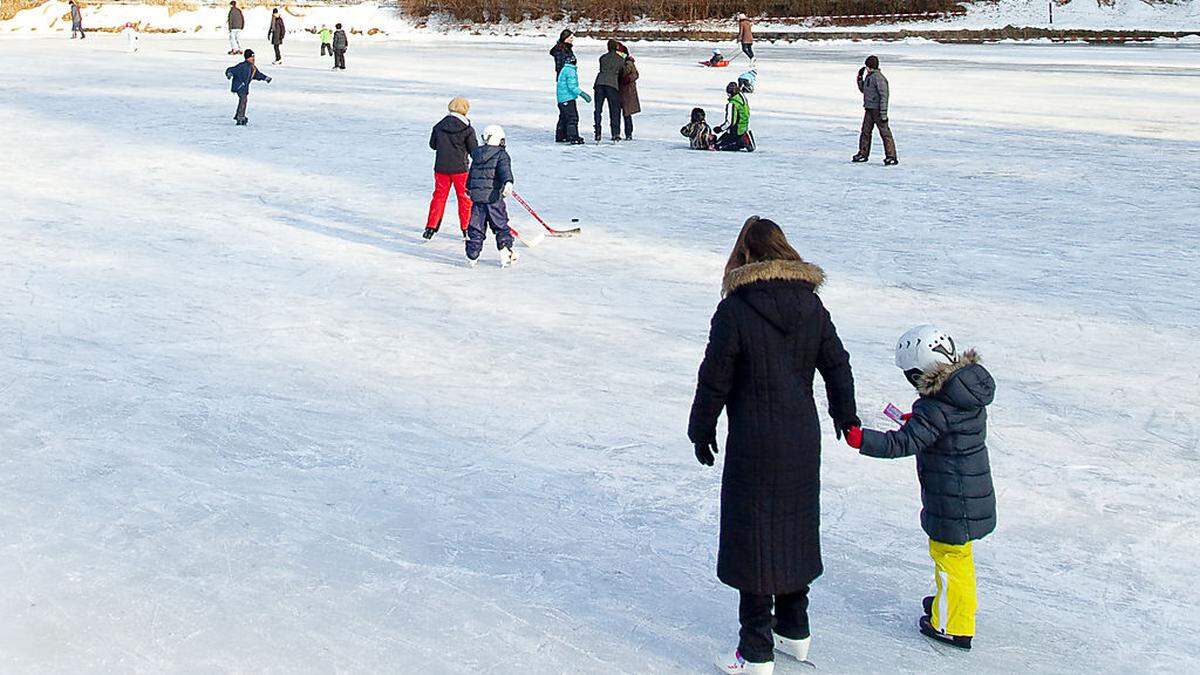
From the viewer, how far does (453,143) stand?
8.40 metres

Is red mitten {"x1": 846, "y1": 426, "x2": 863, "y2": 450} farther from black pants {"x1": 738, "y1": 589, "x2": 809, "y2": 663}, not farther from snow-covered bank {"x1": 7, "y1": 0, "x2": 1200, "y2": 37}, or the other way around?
snow-covered bank {"x1": 7, "y1": 0, "x2": 1200, "y2": 37}

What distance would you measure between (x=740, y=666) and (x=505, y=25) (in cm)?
4619

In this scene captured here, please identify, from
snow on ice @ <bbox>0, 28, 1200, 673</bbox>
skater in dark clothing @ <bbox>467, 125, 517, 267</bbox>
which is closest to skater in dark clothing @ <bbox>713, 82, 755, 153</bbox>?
snow on ice @ <bbox>0, 28, 1200, 673</bbox>

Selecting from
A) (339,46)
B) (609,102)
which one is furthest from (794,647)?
(339,46)

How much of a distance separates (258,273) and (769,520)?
5718mm

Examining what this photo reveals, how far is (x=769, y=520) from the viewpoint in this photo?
2963 millimetres

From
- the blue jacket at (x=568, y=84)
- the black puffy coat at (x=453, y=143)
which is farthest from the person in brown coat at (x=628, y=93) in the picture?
the black puffy coat at (x=453, y=143)

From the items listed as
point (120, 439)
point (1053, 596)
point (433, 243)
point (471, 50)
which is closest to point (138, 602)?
point (120, 439)

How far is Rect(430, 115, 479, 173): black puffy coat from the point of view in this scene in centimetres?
834

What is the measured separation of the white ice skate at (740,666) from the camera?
3.11 m

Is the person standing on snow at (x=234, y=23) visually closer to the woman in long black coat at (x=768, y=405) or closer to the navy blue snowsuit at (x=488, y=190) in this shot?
the navy blue snowsuit at (x=488, y=190)

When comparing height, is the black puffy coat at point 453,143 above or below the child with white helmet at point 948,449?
above

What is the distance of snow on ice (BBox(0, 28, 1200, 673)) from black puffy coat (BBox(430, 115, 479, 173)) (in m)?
0.61

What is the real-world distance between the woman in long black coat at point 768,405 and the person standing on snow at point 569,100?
10.4 m
